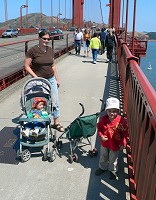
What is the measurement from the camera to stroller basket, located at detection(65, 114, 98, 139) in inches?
162

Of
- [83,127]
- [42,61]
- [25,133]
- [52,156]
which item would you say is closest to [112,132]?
[83,127]

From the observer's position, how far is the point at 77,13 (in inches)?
2237

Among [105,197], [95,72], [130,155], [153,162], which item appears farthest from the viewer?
[95,72]

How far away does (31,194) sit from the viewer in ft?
11.7

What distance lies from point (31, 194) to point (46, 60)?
7.80ft

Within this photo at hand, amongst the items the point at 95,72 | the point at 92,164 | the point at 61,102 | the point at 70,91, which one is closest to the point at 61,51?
the point at 95,72

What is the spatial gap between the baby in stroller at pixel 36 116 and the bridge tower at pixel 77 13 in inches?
2068

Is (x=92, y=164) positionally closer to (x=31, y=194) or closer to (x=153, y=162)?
(x=31, y=194)

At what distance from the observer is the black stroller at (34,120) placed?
4.27 m

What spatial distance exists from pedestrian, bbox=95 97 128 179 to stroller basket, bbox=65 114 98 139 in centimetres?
43

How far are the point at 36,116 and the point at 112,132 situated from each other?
56.1 inches

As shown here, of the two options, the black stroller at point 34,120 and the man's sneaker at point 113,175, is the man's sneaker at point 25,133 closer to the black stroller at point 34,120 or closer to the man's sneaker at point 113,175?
the black stroller at point 34,120

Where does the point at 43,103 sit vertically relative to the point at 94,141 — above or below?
above

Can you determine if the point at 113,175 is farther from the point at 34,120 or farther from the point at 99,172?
the point at 34,120
